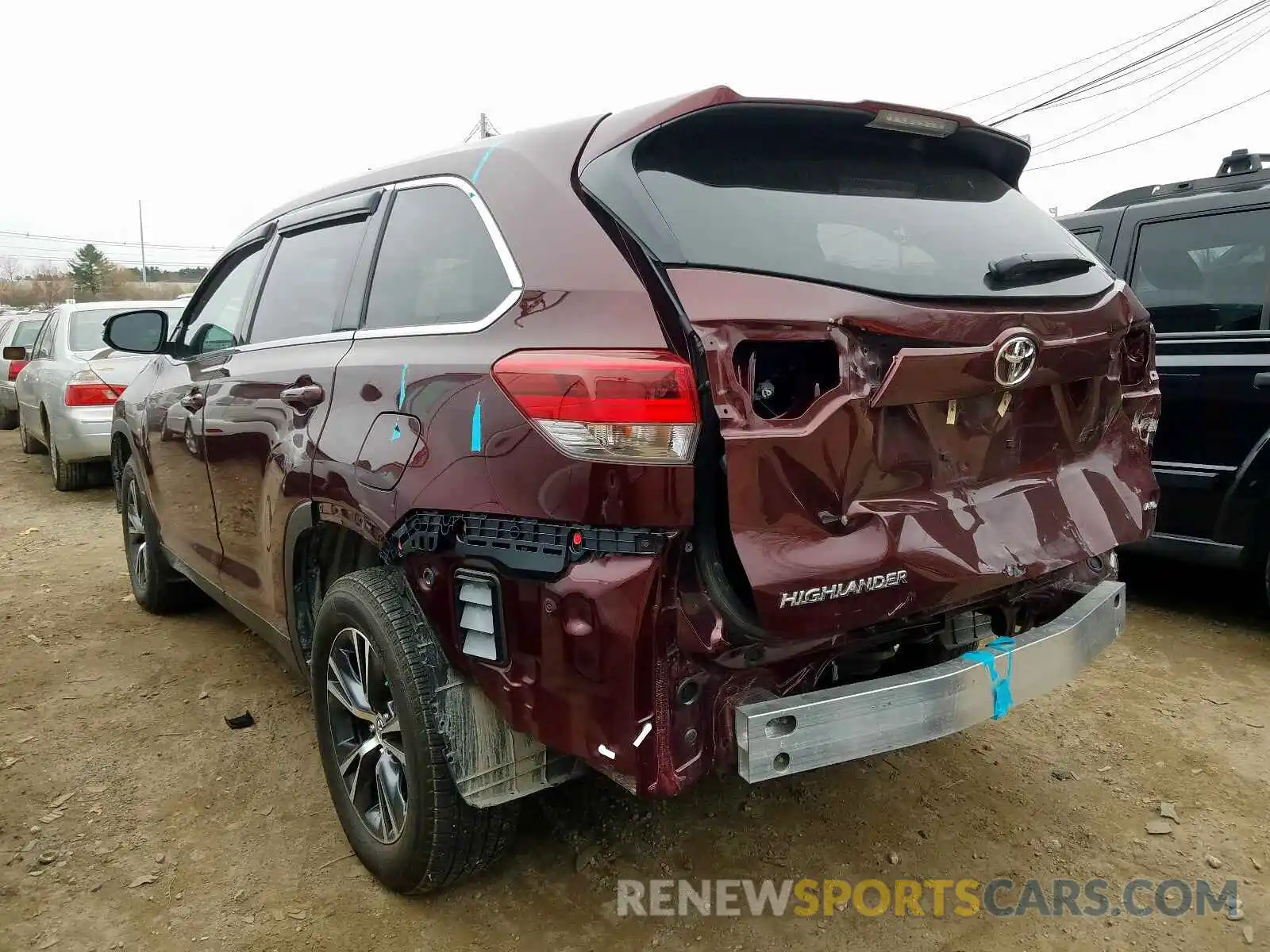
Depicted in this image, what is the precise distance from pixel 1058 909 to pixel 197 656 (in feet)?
11.6

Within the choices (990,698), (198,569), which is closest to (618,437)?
(990,698)

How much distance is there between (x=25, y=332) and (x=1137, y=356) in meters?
14.3

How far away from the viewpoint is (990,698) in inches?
79.0

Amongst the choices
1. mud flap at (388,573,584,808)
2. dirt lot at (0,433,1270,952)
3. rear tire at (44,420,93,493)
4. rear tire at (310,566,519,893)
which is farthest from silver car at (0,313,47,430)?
mud flap at (388,573,584,808)

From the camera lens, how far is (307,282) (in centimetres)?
291

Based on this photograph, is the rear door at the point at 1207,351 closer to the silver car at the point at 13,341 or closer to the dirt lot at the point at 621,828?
the dirt lot at the point at 621,828

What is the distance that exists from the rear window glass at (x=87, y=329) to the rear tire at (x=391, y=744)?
268 inches

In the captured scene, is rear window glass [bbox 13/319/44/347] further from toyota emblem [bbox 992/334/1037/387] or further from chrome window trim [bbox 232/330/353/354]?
toyota emblem [bbox 992/334/1037/387]

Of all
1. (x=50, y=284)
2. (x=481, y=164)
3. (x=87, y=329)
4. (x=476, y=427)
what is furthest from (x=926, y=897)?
(x=50, y=284)

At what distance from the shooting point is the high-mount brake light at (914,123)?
84.2 inches

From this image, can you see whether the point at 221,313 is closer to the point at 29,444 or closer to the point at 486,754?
the point at 486,754

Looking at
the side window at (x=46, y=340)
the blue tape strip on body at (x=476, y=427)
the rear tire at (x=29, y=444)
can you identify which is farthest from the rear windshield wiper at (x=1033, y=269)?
the rear tire at (x=29, y=444)

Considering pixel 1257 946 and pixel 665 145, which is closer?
pixel 665 145

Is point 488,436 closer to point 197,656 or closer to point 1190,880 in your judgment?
point 1190,880
